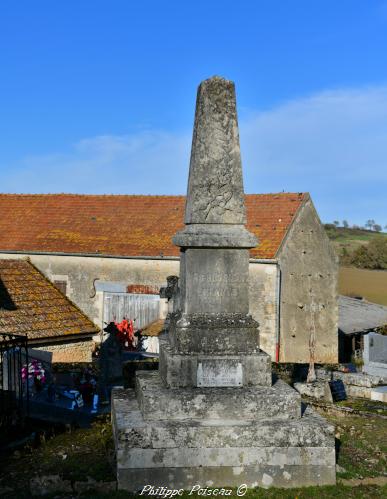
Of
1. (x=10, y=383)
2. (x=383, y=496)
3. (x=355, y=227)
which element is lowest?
(x=383, y=496)

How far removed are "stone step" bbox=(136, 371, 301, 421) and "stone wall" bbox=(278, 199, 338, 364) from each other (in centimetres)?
1388

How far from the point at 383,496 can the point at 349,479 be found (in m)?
0.51

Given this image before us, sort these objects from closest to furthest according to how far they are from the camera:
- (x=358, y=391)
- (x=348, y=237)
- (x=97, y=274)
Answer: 1. (x=358, y=391)
2. (x=97, y=274)
3. (x=348, y=237)

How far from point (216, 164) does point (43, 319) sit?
31.3 feet

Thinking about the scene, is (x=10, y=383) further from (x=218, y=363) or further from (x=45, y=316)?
(x=45, y=316)

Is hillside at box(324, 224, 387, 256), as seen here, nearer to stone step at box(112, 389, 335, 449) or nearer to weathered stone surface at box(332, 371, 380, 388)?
weathered stone surface at box(332, 371, 380, 388)

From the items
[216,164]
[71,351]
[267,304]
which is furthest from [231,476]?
[267,304]

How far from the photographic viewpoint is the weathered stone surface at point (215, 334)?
715 cm

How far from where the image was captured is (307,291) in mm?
21828

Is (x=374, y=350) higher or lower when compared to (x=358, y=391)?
higher

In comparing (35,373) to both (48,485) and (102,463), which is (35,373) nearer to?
(102,463)

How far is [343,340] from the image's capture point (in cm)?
2548

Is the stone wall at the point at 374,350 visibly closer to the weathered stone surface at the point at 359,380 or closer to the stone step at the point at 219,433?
the weathered stone surface at the point at 359,380

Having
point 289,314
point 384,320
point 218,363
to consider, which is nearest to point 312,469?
point 218,363
